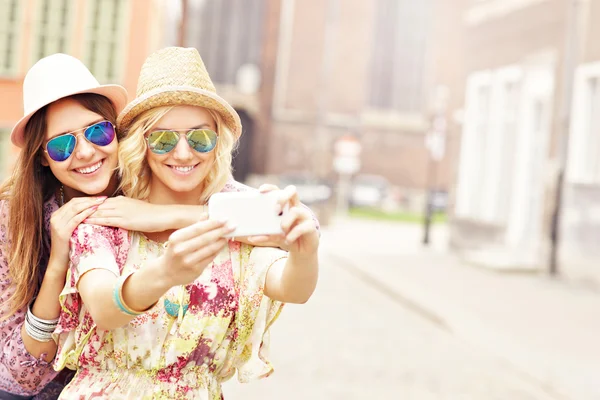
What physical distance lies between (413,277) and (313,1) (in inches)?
1184

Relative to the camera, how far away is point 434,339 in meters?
9.74

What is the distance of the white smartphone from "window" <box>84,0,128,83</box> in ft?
66.0

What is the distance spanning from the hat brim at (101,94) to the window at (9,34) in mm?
19840

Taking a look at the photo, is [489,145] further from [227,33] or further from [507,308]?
[227,33]

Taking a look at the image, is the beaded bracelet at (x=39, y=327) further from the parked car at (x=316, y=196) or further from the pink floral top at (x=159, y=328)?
the parked car at (x=316, y=196)

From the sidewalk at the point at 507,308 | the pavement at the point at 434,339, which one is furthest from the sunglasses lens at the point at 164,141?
the sidewalk at the point at 507,308

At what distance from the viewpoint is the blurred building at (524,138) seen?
52.0 feet

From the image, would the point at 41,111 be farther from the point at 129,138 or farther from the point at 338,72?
the point at 338,72

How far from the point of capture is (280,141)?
42812 millimetres

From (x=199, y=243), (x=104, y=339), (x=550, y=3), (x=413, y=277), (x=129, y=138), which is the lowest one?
(x=413, y=277)

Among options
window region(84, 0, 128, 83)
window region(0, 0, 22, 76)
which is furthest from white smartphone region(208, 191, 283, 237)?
window region(0, 0, 22, 76)

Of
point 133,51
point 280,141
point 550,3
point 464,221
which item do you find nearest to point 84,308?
point 550,3

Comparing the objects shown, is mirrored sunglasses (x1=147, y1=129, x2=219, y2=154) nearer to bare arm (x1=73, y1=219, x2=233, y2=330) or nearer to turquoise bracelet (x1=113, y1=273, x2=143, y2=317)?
bare arm (x1=73, y1=219, x2=233, y2=330)

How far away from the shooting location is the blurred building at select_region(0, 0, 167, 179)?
21.6m
